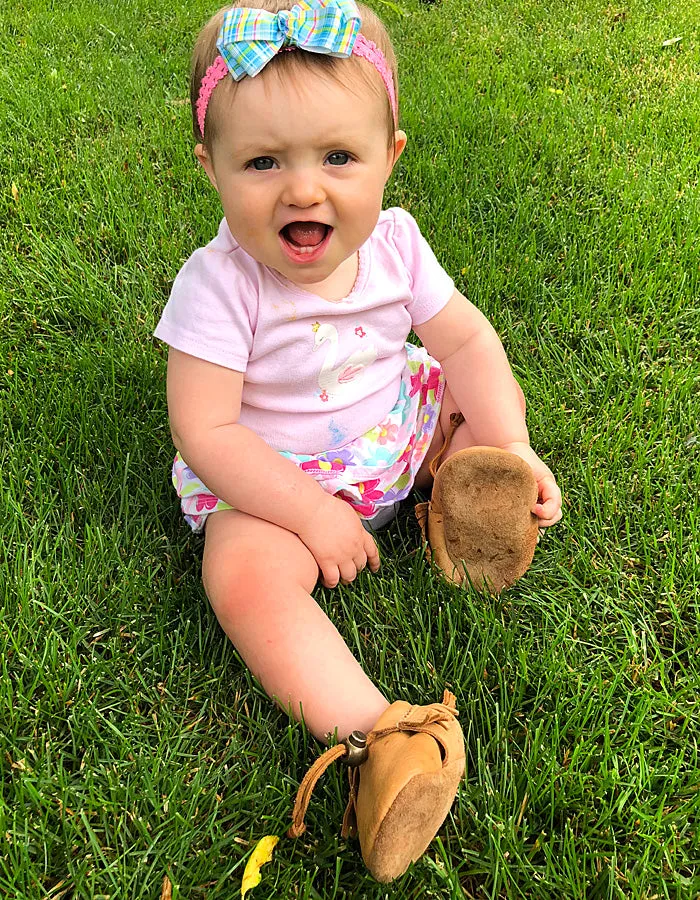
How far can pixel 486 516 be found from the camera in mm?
1846

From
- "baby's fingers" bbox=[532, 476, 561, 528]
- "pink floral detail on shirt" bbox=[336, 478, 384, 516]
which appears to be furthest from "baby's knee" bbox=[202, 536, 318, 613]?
"baby's fingers" bbox=[532, 476, 561, 528]

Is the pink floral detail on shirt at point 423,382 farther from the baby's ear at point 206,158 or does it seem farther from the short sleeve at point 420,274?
the baby's ear at point 206,158

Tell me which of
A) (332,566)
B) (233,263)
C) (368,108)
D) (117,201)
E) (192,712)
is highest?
(368,108)

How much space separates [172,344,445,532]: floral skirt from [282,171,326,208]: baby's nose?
2.01ft

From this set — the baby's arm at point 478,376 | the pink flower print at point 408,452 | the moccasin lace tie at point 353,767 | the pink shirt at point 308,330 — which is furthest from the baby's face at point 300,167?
the moccasin lace tie at point 353,767

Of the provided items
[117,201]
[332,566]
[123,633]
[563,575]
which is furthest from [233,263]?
[117,201]

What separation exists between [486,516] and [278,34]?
100 cm

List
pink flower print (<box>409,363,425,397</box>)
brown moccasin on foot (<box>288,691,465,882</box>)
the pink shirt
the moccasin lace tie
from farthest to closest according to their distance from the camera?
1. pink flower print (<box>409,363,425,397</box>)
2. the pink shirt
3. the moccasin lace tie
4. brown moccasin on foot (<box>288,691,465,882</box>)

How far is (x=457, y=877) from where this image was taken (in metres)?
1.40

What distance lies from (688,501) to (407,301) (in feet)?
2.76

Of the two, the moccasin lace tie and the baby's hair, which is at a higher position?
the baby's hair

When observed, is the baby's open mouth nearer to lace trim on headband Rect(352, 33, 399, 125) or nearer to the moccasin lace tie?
lace trim on headband Rect(352, 33, 399, 125)

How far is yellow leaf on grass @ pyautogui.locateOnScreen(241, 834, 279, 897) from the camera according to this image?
1376 mm

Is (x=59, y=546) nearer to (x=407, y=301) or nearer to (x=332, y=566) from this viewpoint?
(x=332, y=566)
